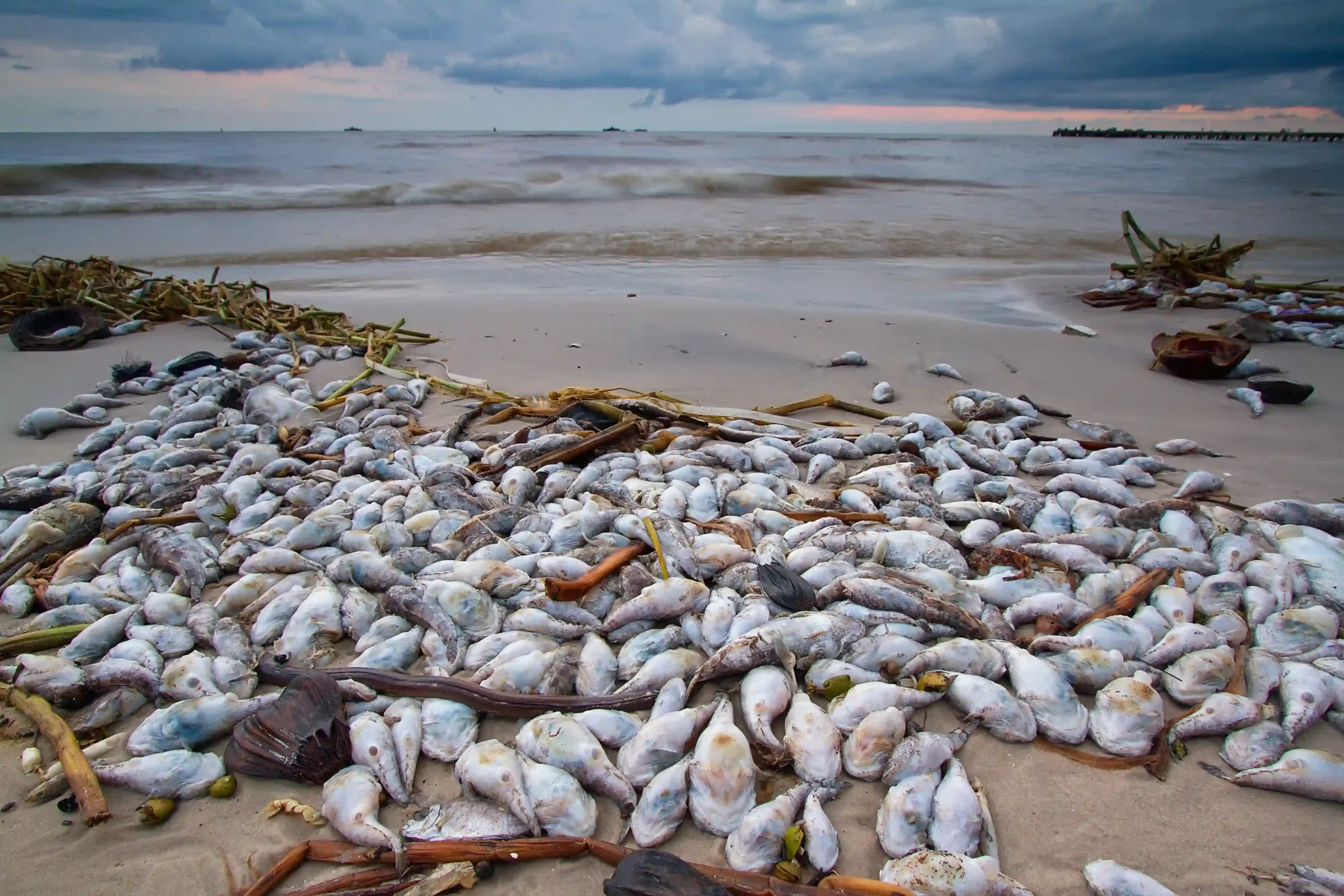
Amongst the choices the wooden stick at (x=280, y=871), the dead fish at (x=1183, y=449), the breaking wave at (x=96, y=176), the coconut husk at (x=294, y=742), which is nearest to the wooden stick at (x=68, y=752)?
the coconut husk at (x=294, y=742)

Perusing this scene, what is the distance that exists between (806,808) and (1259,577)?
5.71 feet

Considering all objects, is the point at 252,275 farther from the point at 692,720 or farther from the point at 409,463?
the point at 692,720

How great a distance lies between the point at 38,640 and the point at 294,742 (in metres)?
1.05

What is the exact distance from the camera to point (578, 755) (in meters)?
1.74

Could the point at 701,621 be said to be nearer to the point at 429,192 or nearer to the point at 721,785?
the point at 721,785

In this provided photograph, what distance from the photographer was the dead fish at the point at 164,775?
69.1 inches

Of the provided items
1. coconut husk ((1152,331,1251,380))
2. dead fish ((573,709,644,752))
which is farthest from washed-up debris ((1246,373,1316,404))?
dead fish ((573,709,644,752))

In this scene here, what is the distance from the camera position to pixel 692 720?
1.82 metres

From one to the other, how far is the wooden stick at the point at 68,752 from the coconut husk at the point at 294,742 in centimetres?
26

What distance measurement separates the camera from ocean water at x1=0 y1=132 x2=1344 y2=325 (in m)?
8.59

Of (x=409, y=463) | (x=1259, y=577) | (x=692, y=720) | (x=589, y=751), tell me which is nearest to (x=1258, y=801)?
(x=1259, y=577)

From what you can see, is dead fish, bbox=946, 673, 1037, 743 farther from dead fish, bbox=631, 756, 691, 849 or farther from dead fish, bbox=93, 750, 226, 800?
dead fish, bbox=93, 750, 226, 800

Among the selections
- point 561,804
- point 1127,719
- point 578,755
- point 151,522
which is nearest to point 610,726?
point 578,755

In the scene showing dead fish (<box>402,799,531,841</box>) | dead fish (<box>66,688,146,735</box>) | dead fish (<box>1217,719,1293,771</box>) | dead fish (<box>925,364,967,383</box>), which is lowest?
dead fish (<box>402,799,531,841</box>)
